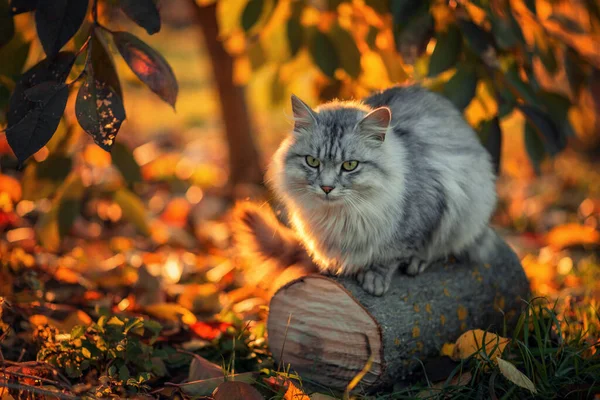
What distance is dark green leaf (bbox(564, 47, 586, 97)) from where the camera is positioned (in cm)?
351

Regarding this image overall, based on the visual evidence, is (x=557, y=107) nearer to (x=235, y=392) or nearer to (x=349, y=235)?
(x=349, y=235)

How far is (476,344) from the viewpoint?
2555 millimetres

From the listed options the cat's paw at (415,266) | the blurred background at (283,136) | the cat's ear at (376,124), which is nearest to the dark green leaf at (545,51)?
the blurred background at (283,136)

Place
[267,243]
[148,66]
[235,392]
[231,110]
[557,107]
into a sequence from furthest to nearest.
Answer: [231,110] → [557,107] → [267,243] → [148,66] → [235,392]

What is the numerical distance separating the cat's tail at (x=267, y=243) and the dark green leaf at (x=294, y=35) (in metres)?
1.05

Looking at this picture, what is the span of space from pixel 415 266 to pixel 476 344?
0.46 metres

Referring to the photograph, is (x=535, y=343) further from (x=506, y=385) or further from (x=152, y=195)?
(x=152, y=195)

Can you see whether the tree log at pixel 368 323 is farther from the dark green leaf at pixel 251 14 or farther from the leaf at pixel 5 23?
the leaf at pixel 5 23

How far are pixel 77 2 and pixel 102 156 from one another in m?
2.54

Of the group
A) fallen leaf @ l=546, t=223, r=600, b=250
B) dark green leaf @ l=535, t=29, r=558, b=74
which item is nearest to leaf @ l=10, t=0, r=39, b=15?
dark green leaf @ l=535, t=29, r=558, b=74

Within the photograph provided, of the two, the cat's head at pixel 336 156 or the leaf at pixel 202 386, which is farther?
the cat's head at pixel 336 156

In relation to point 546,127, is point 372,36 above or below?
above

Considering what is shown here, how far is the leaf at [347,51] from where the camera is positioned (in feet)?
11.7

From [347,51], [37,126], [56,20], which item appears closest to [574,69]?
[347,51]
